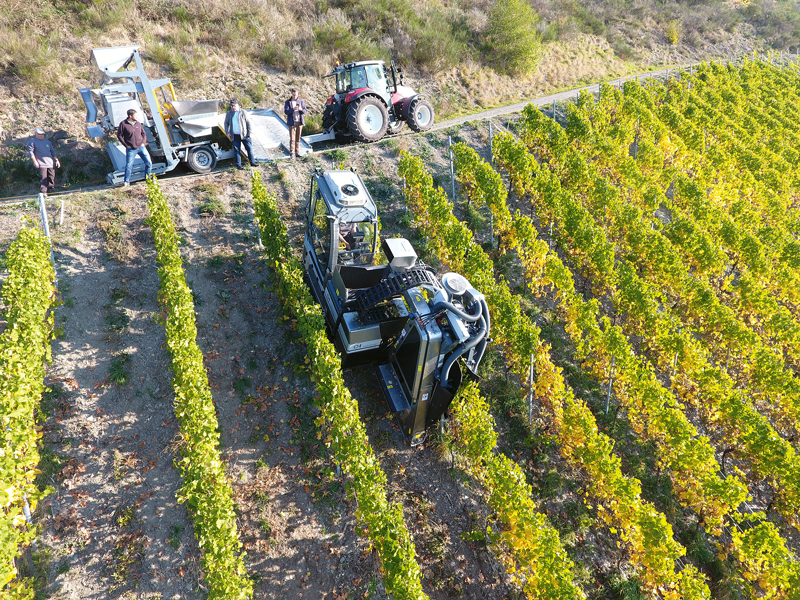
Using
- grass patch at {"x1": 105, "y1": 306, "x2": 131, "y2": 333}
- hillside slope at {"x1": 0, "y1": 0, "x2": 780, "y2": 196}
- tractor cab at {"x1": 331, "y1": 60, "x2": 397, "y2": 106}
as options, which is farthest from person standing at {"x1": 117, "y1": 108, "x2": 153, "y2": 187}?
tractor cab at {"x1": 331, "y1": 60, "x2": 397, "y2": 106}

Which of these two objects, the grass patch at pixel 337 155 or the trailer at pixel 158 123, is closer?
the trailer at pixel 158 123

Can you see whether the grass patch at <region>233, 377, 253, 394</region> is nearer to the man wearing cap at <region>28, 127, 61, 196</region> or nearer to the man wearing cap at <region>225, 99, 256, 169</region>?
the man wearing cap at <region>225, 99, 256, 169</region>

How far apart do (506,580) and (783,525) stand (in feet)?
18.1

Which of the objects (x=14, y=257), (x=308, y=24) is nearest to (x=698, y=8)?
(x=308, y=24)

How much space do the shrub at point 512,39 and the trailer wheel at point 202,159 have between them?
704 inches

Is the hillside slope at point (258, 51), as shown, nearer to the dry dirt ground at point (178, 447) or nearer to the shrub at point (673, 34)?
the shrub at point (673, 34)

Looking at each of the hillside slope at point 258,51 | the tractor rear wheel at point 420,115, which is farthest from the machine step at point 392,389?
the hillside slope at point 258,51

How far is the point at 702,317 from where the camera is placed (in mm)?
11430

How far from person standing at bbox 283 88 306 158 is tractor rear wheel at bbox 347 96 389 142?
5.08ft

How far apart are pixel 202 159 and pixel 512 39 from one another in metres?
18.9

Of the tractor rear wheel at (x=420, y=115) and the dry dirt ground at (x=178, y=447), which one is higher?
the tractor rear wheel at (x=420, y=115)

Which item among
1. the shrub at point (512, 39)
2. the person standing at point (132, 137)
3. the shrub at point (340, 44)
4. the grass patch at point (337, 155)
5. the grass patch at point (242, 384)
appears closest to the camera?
the grass patch at point (242, 384)

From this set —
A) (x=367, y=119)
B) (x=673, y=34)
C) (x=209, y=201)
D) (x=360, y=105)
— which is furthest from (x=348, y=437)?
(x=673, y=34)

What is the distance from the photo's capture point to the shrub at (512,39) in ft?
82.9
